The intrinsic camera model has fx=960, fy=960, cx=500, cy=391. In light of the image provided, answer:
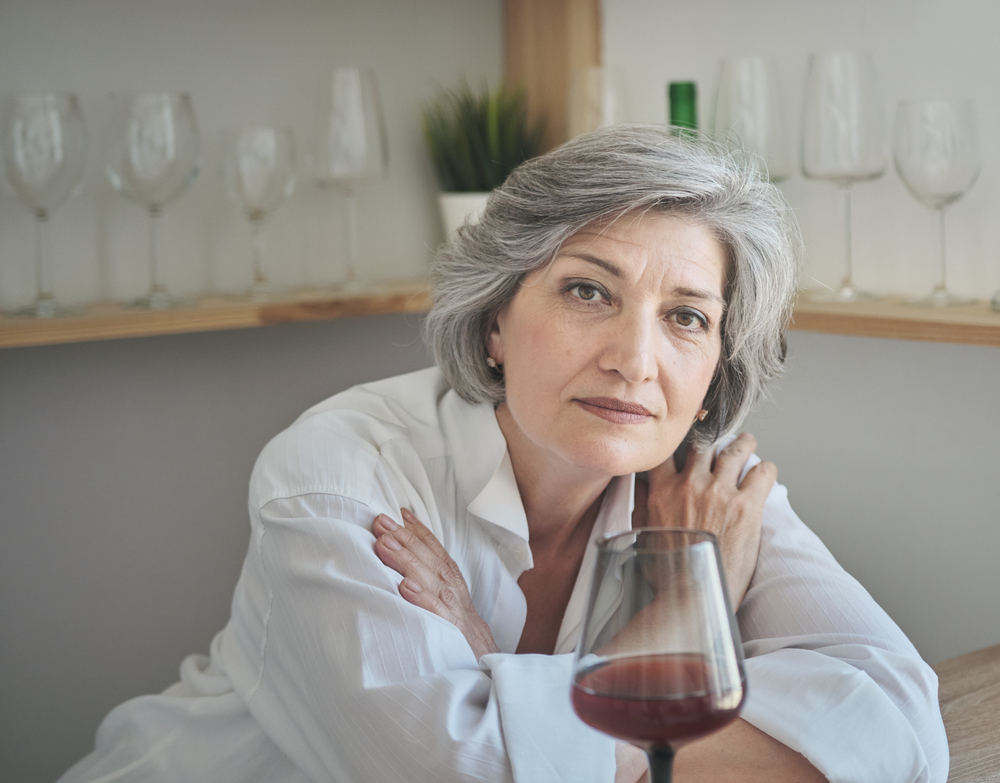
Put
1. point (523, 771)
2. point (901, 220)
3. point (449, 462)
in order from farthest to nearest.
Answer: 1. point (901, 220)
2. point (449, 462)
3. point (523, 771)

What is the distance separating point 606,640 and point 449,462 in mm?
671

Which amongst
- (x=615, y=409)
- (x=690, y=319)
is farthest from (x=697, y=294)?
(x=615, y=409)

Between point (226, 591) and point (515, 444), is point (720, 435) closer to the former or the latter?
point (515, 444)

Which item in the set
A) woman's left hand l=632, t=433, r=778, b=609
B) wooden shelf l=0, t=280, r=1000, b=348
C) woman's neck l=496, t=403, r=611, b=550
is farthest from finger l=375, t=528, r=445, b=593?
wooden shelf l=0, t=280, r=1000, b=348

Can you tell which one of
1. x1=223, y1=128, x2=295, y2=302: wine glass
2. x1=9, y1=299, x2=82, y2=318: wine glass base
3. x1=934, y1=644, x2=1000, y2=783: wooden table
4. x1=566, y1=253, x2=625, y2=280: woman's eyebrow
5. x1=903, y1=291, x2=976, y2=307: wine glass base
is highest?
x1=223, y1=128, x2=295, y2=302: wine glass

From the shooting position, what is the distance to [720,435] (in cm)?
136

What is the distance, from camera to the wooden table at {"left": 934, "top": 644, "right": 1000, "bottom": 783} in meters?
0.94

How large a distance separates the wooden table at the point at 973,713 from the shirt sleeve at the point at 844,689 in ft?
0.18

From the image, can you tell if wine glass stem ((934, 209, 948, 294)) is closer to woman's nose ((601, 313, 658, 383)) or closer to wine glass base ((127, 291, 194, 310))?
woman's nose ((601, 313, 658, 383))

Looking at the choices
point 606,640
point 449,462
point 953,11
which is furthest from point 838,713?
point 953,11

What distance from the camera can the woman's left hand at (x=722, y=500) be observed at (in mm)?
1188

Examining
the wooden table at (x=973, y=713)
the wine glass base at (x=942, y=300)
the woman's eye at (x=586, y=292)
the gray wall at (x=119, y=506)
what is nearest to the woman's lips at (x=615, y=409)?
the woman's eye at (x=586, y=292)

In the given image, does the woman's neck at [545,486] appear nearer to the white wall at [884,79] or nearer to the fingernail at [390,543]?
the fingernail at [390,543]

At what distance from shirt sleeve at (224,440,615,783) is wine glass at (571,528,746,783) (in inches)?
11.4
